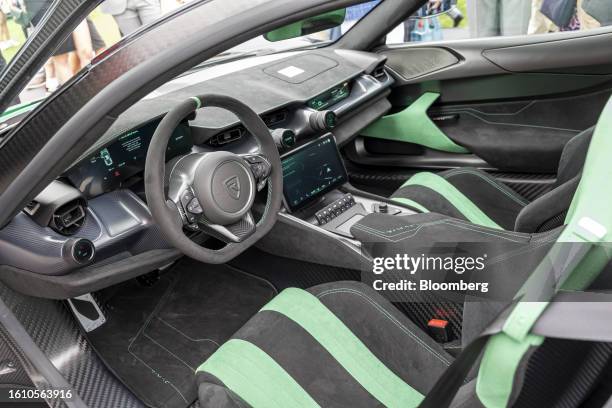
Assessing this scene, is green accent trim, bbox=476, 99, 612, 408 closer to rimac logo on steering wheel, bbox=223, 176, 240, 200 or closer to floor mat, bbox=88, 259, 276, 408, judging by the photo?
rimac logo on steering wheel, bbox=223, 176, 240, 200

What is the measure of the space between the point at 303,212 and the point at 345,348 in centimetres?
70

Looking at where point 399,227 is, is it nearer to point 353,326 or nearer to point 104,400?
point 353,326

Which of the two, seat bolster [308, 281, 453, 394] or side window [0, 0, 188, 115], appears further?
side window [0, 0, 188, 115]

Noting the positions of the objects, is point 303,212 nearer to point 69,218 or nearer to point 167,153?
point 167,153

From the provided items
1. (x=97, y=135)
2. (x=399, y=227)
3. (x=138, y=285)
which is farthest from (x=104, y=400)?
(x=399, y=227)

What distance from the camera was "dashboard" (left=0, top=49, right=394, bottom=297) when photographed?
4.79 ft

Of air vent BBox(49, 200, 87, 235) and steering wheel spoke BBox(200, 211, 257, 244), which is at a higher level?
air vent BBox(49, 200, 87, 235)

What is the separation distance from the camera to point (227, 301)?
2.29 meters

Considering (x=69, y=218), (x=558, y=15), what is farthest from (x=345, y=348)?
(x=558, y=15)

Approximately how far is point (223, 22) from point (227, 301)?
135 cm

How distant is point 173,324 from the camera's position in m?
2.18

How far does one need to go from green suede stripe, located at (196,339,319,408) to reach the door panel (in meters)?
1.37

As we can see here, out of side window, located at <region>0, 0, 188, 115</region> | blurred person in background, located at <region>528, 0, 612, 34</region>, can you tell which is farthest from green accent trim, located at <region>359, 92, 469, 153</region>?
blurred person in background, located at <region>528, 0, 612, 34</region>

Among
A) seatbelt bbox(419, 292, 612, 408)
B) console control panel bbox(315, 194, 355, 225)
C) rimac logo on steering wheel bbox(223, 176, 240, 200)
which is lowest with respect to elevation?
console control panel bbox(315, 194, 355, 225)
